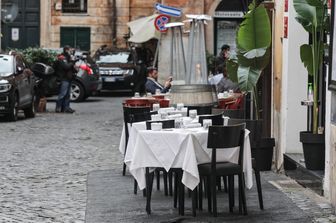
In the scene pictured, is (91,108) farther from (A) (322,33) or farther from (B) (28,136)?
(A) (322,33)

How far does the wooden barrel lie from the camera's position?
1611cm

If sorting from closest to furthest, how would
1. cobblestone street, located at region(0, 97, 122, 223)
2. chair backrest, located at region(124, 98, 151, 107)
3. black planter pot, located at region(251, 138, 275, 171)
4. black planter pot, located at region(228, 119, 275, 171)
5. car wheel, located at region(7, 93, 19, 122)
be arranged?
cobblestone street, located at region(0, 97, 122, 223)
black planter pot, located at region(228, 119, 275, 171)
black planter pot, located at region(251, 138, 275, 171)
chair backrest, located at region(124, 98, 151, 107)
car wheel, located at region(7, 93, 19, 122)

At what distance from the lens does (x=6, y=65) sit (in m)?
24.4

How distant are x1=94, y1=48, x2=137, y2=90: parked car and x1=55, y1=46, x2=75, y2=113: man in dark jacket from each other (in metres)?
8.59

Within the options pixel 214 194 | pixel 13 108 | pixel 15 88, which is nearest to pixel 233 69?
pixel 214 194

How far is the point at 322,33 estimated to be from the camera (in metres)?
12.5

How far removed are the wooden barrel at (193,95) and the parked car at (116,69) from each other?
20434 mm

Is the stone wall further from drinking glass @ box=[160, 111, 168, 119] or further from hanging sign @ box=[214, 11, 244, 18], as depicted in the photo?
drinking glass @ box=[160, 111, 168, 119]

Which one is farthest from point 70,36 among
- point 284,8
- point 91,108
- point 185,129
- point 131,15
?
point 185,129

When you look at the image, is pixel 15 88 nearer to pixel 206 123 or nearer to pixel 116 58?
pixel 206 123

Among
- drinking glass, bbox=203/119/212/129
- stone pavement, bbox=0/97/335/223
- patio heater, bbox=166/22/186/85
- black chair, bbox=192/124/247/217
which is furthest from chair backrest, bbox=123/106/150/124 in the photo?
patio heater, bbox=166/22/186/85

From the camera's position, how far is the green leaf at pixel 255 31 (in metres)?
13.6

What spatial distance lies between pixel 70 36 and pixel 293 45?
32.3m

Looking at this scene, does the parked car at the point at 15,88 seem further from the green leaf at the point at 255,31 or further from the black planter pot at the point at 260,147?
the green leaf at the point at 255,31
